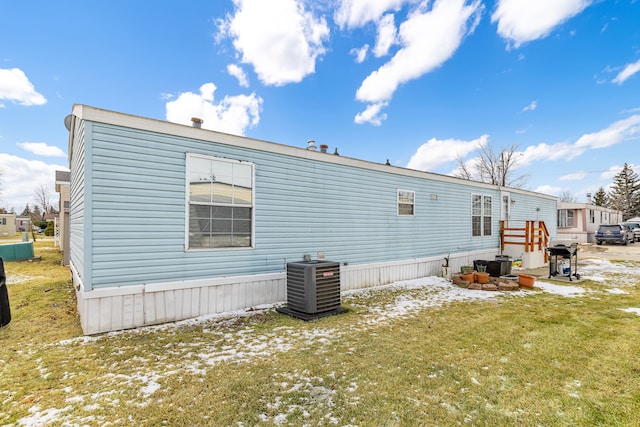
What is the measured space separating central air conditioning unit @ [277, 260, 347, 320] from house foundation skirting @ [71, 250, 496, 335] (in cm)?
66

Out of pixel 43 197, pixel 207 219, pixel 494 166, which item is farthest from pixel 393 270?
pixel 43 197

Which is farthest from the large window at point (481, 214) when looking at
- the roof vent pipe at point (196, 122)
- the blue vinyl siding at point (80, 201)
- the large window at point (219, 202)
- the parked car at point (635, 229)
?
the parked car at point (635, 229)

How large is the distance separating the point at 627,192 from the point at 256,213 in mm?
62810

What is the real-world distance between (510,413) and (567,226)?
3019cm

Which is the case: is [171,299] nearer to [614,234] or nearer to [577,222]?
[614,234]

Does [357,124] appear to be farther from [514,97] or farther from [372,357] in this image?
[372,357]

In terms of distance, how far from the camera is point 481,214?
38.0 ft

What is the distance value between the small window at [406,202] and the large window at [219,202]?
4.73 metres

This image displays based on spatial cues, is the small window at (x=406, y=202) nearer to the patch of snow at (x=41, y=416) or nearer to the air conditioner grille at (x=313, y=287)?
the air conditioner grille at (x=313, y=287)

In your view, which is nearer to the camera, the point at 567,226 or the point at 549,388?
the point at 549,388

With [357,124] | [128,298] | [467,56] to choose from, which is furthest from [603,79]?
[128,298]

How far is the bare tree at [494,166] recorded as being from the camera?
2893cm

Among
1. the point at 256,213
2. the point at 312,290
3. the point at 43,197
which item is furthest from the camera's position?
the point at 43,197

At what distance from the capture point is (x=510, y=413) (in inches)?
99.4
